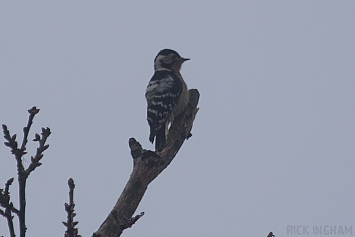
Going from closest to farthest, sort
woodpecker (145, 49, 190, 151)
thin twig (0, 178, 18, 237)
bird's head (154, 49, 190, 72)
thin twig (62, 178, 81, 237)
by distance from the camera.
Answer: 1. thin twig (0, 178, 18, 237)
2. thin twig (62, 178, 81, 237)
3. woodpecker (145, 49, 190, 151)
4. bird's head (154, 49, 190, 72)

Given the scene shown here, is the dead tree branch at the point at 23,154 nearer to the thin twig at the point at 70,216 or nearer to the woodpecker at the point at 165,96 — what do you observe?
the thin twig at the point at 70,216

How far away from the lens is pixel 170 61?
349 inches

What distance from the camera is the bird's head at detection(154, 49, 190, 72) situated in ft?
29.0

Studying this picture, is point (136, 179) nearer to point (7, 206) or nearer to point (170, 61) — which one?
point (7, 206)

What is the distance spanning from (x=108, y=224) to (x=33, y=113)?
1.09 meters

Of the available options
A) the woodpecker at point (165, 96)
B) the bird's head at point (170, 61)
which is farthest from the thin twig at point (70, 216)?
the bird's head at point (170, 61)

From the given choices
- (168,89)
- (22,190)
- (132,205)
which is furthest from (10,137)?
(168,89)

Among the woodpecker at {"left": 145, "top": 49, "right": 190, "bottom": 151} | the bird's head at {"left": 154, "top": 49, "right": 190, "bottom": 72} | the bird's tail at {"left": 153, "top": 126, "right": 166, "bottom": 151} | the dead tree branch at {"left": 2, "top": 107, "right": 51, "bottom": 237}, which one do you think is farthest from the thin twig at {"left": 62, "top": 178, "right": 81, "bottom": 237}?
the bird's head at {"left": 154, "top": 49, "right": 190, "bottom": 72}

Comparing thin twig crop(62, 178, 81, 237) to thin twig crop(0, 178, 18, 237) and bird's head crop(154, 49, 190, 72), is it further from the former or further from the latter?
bird's head crop(154, 49, 190, 72)

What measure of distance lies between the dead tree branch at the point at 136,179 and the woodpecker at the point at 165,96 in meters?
1.84

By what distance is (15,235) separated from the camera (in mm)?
2469

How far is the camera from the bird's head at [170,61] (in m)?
8.84

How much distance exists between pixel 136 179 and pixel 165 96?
3.73m

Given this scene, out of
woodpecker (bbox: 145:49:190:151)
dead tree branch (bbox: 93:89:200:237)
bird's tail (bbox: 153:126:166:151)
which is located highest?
woodpecker (bbox: 145:49:190:151)
